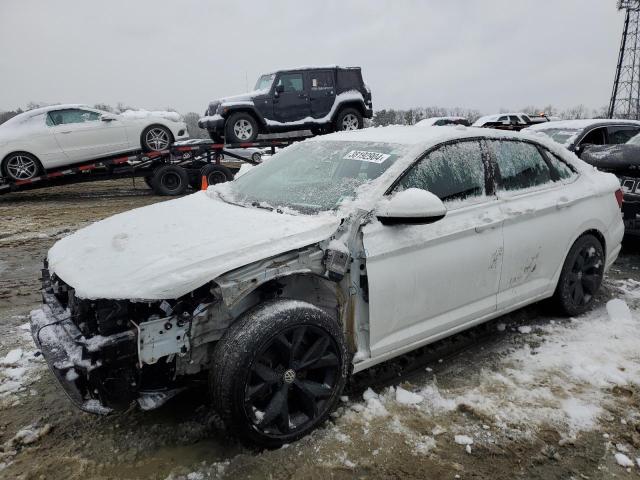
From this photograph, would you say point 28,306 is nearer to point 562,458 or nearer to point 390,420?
point 390,420

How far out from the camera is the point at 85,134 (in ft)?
36.7

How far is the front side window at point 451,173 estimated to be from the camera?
3.10m

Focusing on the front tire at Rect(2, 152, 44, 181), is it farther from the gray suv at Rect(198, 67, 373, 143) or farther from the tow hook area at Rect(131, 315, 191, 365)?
the tow hook area at Rect(131, 315, 191, 365)

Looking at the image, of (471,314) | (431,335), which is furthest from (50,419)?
(471,314)

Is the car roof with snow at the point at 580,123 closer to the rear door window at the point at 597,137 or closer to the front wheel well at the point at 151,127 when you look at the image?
the rear door window at the point at 597,137

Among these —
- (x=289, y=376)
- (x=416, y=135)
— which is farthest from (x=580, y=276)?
(x=289, y=376)

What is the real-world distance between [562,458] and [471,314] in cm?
103

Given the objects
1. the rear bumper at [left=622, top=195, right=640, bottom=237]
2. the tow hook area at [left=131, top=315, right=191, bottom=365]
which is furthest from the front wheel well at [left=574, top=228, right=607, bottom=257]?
the tow hook area at [left=131, top=315, right=191, bottom=365]

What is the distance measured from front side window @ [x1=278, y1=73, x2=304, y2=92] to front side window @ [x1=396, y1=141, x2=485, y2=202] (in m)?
9.44

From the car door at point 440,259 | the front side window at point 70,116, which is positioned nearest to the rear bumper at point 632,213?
the car door at point 440,259

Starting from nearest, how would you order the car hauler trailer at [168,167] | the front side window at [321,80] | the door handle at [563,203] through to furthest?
the door handle at [563,203]
the car hauler trailer at [168,167]
the front side window at [321,80]

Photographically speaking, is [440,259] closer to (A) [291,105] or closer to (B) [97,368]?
(B) [97,368]

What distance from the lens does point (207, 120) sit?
39.2 feet

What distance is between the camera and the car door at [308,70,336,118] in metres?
12.4
